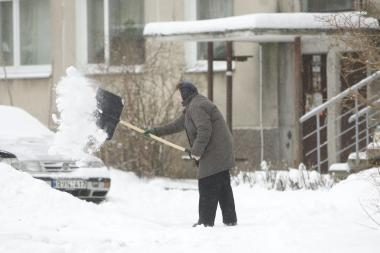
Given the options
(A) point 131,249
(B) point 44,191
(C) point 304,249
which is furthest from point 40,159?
(C) point 304,249

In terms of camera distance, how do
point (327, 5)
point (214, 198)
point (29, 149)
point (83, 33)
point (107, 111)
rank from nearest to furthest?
1. point (214, 198)
2. point (107, 111)
3. point (29, 149)
4. point (327, 5)
5. point (83, 33)

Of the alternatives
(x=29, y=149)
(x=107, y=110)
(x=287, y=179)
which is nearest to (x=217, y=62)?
(x=287, y=179)

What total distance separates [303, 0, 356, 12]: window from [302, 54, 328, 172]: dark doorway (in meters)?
0.81

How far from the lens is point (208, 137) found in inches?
439

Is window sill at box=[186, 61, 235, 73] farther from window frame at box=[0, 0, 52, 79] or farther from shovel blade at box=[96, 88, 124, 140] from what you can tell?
shovel blade at box=[96, 88, 124, 140]

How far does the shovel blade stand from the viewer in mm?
11789

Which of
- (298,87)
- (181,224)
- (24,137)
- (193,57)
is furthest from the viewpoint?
(193,57)

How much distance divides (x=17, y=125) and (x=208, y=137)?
4703 millimetres

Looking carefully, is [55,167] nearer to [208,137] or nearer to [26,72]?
[208,137]

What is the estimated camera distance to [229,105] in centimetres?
1822

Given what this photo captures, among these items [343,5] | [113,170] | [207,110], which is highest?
[343,5]

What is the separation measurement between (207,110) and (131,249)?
2.43 m

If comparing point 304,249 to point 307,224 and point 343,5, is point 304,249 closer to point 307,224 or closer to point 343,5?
point 307,224

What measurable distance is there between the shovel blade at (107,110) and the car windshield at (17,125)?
2737mm
